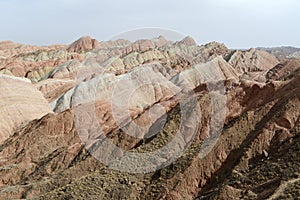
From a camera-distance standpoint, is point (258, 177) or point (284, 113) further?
point (284, 113)

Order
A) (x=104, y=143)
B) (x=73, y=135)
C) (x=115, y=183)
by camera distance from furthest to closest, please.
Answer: (x=73, y=135) < (x=104, y=143) < (x=115, y=183)

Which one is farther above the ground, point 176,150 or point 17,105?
point 176,150

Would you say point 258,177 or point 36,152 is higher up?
point 258,177

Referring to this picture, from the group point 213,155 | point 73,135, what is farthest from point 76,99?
point 213,155

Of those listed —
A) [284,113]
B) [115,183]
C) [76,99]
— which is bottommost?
[76,99]

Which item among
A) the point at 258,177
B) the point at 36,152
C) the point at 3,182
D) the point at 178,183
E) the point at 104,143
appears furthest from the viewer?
the point at 36,152

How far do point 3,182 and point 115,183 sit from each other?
1127 centimetres

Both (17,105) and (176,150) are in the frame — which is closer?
(176,150)

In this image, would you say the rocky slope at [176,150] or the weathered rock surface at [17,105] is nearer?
the rocky slope at [176,150]

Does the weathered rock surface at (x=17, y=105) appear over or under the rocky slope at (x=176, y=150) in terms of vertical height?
under

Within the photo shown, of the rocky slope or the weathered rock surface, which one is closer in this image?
the rocky slope

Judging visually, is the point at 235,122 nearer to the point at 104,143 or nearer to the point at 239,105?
the point at 239,105

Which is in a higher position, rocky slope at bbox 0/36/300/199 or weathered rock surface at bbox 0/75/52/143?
rocky slope at bbox 0/36/300/199

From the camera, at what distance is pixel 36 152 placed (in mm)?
33688
